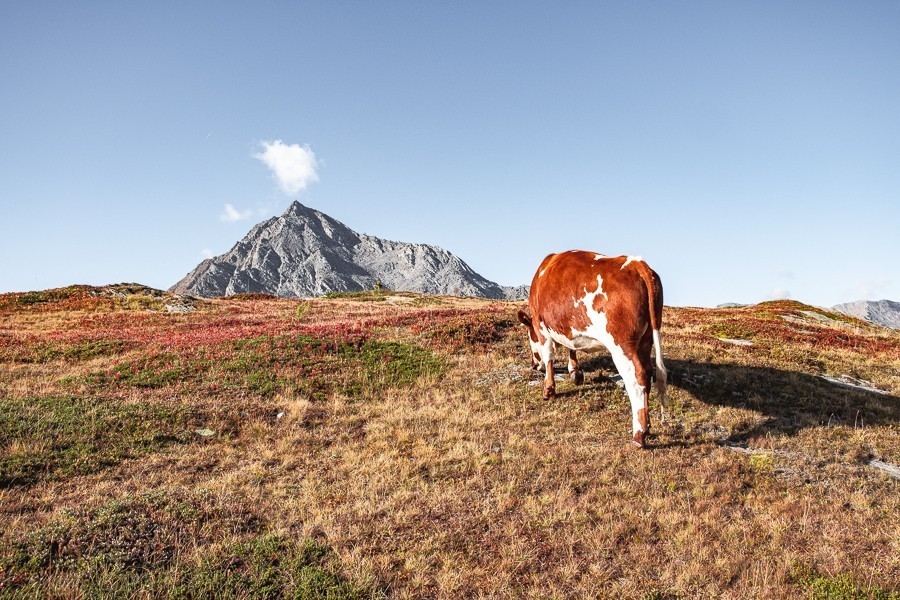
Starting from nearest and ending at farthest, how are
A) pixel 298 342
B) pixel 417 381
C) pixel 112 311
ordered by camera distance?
pixel 417 381, pixel 298 342, pixel 112 311

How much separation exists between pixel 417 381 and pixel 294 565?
9.39 m

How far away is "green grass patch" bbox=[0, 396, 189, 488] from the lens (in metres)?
8.61

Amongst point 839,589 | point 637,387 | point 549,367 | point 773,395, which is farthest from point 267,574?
point 773,395

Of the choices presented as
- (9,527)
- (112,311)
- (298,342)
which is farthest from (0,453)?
(112,311)

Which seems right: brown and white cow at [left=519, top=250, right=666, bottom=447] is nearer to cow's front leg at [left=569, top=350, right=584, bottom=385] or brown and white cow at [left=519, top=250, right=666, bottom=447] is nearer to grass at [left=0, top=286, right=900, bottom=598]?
grass at [left=0, top=286, right=900, bottom=598]

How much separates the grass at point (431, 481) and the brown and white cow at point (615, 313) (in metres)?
1.44

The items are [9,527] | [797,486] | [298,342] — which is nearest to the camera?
[9,527]

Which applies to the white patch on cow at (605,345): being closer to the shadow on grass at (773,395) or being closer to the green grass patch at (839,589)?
the shadow on grass at (773,395)

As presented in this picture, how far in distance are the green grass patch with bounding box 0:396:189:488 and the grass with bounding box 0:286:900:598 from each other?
0.17 ft

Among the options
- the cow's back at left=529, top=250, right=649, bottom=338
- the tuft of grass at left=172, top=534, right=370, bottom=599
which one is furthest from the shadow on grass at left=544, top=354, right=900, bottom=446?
the tuft of grass at left=172, top=534, right=370, bottom=599

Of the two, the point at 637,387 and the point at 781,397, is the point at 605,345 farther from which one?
the point at 781,397

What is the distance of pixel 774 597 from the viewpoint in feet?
17.5

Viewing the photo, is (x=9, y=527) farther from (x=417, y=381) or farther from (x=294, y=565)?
(x=417, y=381)

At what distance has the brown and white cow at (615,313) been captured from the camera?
972cm
